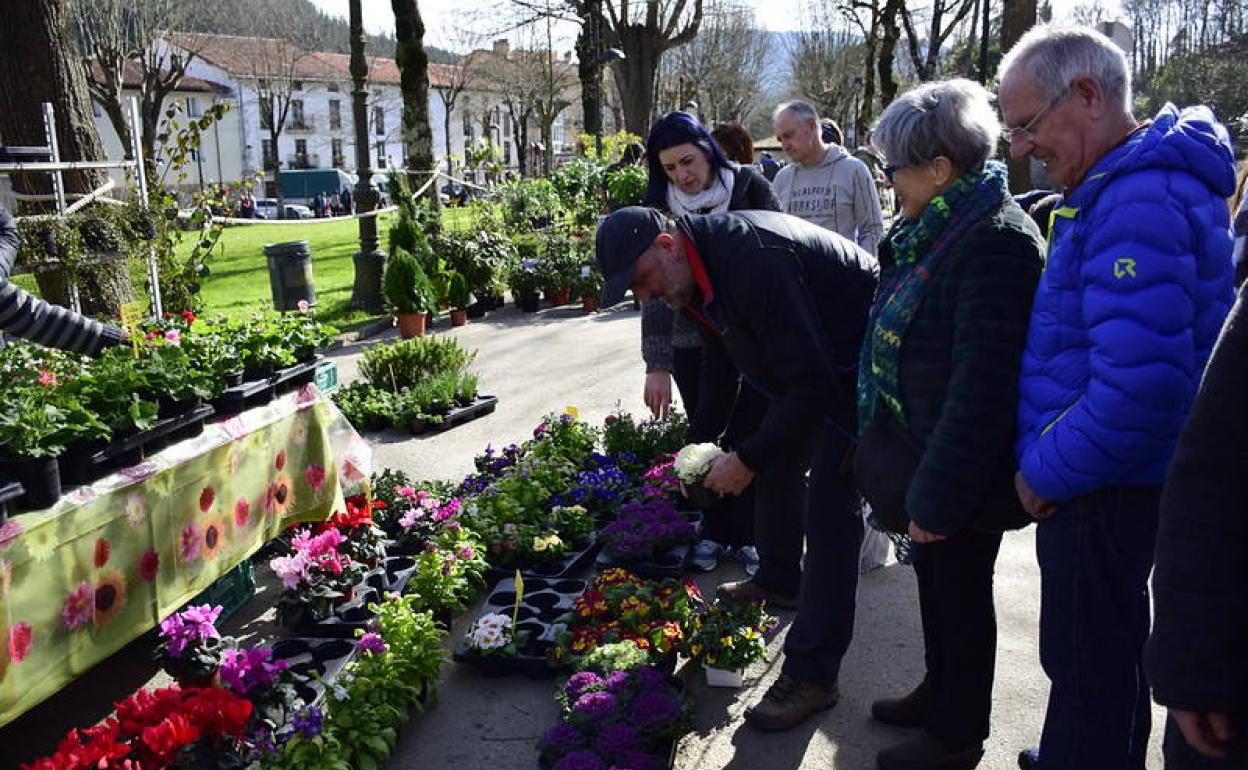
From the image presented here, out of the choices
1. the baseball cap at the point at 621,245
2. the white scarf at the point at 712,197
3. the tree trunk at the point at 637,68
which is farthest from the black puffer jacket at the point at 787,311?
the tree trunk at the point at 637,68

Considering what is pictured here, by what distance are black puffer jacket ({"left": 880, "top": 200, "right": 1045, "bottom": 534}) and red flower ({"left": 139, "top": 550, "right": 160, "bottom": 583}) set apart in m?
2.44

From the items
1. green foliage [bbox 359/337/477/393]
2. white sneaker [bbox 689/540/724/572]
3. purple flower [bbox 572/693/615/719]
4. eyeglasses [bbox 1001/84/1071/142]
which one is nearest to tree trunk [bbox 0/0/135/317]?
green foliage [bbox 359/337/477/393]

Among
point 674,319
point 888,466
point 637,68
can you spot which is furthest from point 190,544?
point 637,68

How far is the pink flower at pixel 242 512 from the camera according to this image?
12.2 feet

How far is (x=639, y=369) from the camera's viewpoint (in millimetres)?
8578

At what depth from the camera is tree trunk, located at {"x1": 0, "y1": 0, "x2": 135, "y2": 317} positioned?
6.99 metres

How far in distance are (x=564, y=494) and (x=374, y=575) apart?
1.07 metres

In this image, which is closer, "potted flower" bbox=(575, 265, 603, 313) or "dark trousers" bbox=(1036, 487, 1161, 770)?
"dark trousers" bbox=(1036, 487, 1161, 770)

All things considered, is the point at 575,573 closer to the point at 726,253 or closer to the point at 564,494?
the point at 564,494

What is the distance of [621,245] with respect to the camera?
2770 millimetres

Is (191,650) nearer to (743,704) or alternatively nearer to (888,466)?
(743,704)

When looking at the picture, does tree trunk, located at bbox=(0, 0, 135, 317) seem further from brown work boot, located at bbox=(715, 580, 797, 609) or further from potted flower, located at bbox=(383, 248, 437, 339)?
brown work boot, located at bbox=(715, 580, 797, 609)

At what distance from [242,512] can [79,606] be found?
2.94 ft

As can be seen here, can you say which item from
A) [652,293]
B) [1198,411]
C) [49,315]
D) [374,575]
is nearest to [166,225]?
[49,315]
